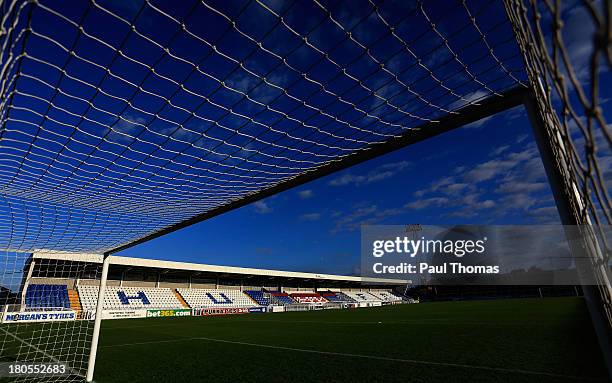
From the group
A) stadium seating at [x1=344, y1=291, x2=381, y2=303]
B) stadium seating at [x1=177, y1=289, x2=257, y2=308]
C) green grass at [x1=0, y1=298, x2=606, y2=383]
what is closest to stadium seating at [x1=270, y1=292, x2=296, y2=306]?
stadium seating at [x1=177, y1=289, x2=257, y2=308]

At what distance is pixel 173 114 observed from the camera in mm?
2848

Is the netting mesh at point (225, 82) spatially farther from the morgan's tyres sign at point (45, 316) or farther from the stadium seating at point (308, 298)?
the stadium seating at point (308, 298)

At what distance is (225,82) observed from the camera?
260cm

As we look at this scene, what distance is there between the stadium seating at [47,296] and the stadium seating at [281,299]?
57.0 ft

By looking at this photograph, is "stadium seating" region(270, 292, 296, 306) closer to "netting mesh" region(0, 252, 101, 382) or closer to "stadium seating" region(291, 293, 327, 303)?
"stadium seating" region(291, 293, 327, 303)

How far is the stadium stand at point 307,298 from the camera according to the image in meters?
34.7

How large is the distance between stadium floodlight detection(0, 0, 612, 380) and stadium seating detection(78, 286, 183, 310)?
64.8 feet

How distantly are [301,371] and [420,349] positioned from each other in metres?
2.16

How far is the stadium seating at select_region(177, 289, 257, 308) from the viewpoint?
26.3m

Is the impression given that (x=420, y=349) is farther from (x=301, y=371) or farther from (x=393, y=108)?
(x=393, y=108)

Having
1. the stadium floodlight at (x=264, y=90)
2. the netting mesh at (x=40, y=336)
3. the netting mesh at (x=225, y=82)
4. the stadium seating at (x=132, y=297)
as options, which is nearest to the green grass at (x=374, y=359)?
the netting mesh at (x=40, y=336)

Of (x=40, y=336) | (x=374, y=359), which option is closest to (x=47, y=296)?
(x=40, y=336)

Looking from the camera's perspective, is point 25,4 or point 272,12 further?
point 272,12

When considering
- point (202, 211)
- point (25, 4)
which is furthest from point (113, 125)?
point (202, 211)
